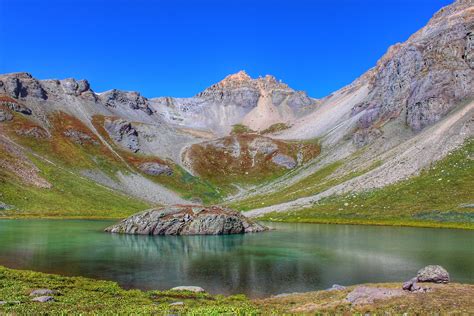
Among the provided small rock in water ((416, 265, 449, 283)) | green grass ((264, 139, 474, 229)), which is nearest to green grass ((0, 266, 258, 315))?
small rock in water ((416, 265, 449, 283))

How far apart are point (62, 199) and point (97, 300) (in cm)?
15191

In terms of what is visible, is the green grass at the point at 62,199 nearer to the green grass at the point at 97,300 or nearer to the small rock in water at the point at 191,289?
the green grass at the point at 97,300

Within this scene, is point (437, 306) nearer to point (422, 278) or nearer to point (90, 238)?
point (422, 278)

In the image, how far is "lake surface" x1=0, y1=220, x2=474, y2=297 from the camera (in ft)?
158

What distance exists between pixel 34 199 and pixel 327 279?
487ft

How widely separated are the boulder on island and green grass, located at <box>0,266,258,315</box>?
61.8 meters

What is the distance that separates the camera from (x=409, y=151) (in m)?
175

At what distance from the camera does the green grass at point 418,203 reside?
121 meters

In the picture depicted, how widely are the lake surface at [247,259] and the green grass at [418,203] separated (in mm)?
29054

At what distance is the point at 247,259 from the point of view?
6347 cm

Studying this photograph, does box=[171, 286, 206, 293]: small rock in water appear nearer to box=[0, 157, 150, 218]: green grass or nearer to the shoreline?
the shoreline

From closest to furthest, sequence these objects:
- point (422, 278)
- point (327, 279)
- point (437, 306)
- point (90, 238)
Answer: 1. point (437, 306)
2. point (422, 278)
3. point (327, 279)
4. point (90, 238)

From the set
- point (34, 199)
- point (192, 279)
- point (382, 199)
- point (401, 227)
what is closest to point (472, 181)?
point (382, 199)

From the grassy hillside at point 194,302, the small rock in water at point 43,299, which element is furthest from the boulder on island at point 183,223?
the small rock in water at point 43,299
